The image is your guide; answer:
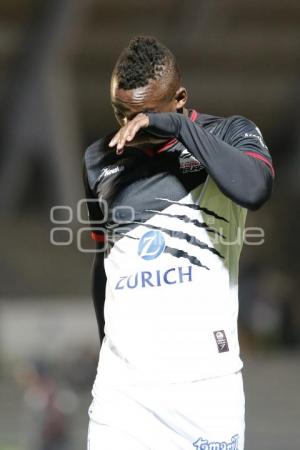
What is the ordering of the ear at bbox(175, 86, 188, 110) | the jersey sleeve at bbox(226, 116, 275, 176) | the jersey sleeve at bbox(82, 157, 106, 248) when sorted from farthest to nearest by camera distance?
1. the jersey sleeve at bbox(82, 157, 106, 248)
2. the ear at bbox(175, 86, 188, 110)
3. the jersey sleeve at bbox(226, 116, 275, 176)

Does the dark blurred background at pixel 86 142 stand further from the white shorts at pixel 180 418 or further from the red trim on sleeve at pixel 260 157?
the red trim on sleeve at pixel 260 157

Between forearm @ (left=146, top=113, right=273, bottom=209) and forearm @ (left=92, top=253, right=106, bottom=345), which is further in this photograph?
forearm @ (left=92, top=253, right=106, bottom=345)

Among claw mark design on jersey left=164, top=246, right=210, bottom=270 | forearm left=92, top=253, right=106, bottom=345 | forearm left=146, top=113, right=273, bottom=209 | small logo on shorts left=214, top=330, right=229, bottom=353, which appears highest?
forearm left=146, top=113, right=273, bottom=209

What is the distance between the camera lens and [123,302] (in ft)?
13.3

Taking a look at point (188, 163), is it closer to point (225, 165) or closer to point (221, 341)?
point (225, 165)

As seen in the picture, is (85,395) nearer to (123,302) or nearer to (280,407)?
(280,407)

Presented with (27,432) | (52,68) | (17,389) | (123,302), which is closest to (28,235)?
(52,68)

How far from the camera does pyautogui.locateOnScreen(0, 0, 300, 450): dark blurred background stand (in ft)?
59.9

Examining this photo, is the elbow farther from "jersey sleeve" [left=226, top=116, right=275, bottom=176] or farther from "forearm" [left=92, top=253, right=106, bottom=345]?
"forearm" [left=92, top=253, right=106, bottom=345]

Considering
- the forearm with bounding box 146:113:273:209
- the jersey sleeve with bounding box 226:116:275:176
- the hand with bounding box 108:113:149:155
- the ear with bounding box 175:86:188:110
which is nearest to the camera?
the hand with bounding box 108:113:149:155

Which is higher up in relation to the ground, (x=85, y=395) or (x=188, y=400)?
(x=188, y=400)

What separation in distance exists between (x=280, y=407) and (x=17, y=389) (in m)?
4.03

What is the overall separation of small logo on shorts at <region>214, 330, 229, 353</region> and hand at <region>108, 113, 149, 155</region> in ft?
2.61

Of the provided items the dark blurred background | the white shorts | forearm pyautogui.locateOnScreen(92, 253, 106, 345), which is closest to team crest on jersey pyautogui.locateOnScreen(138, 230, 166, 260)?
forearm pyautogui.locateOnScreen(92, 253, 106, 345)
